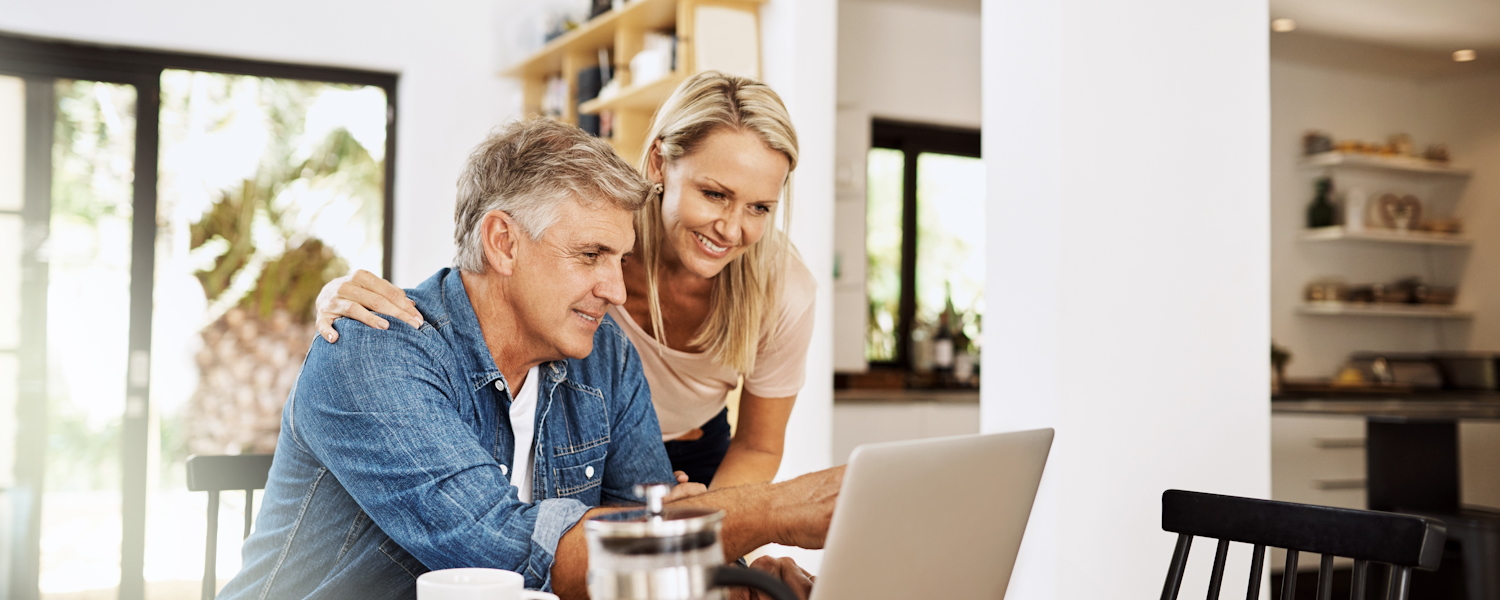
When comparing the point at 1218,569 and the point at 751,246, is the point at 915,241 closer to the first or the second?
the point at 751,246

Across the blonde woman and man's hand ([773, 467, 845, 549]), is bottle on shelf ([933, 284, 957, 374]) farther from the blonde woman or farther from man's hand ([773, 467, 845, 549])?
man's hand ([773, 467, 845, 549])

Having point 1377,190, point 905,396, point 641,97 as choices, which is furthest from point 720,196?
point 1377,190

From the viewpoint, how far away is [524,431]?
1.37m

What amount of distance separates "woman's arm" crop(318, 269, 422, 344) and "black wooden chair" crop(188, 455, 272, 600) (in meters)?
0.53

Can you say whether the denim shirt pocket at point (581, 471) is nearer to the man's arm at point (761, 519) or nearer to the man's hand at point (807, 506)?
the man's arm at point (761, 519)

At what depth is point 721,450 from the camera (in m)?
2.20

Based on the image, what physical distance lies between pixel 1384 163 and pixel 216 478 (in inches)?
194

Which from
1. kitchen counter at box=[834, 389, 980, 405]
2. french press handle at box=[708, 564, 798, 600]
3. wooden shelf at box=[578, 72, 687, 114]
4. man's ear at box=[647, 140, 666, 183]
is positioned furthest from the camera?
kitchen counter at box=[834, 389, 980, 405]

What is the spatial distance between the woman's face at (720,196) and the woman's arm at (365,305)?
512mm

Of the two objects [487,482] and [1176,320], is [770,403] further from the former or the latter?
[487,482]

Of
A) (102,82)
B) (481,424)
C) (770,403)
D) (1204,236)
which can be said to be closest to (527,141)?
(481,424)

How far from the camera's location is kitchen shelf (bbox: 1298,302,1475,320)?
489 cm

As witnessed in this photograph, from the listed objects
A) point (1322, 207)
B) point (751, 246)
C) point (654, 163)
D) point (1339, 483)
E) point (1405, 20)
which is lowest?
point (1339, 483)

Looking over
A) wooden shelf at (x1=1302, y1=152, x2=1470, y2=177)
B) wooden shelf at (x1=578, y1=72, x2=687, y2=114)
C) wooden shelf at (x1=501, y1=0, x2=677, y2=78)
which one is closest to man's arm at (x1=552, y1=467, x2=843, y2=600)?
wooden shelf at (x1=578, y1=72, x2=687, y2=114)
